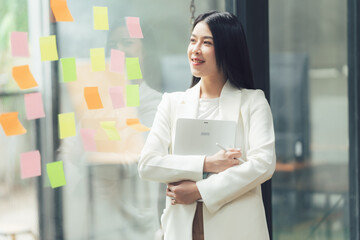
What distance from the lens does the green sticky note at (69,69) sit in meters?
1.94

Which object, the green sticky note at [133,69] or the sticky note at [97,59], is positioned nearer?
the sticky note at [97,59]

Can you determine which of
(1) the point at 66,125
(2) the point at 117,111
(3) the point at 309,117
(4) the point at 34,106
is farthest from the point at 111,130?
(3) the point at 309,117

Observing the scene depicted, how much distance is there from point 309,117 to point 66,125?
1740 mm

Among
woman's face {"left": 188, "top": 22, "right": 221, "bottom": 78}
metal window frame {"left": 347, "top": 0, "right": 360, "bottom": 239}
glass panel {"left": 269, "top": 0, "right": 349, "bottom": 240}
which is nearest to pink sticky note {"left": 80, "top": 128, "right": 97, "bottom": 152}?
woman's face {"left": 188, "top": 22, "right": 221, "bottom": 78}

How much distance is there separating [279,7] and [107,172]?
55.4 inches

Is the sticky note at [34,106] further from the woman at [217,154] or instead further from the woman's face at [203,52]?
the woman's face at [203,52]

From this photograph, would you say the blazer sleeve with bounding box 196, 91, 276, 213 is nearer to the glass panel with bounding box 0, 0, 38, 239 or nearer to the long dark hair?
the long dark hair

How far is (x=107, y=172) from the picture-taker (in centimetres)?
213

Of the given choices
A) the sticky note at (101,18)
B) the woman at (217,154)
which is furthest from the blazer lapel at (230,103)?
the sticky note at (101,18)

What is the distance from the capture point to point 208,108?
1912mm

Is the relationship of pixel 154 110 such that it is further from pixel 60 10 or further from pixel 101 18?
pixel 60 10

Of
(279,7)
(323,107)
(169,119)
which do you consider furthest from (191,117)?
(323,107)

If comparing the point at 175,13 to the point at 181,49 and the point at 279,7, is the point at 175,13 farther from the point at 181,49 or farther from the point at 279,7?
the point at 279,7

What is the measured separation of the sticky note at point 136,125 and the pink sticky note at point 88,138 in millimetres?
175
